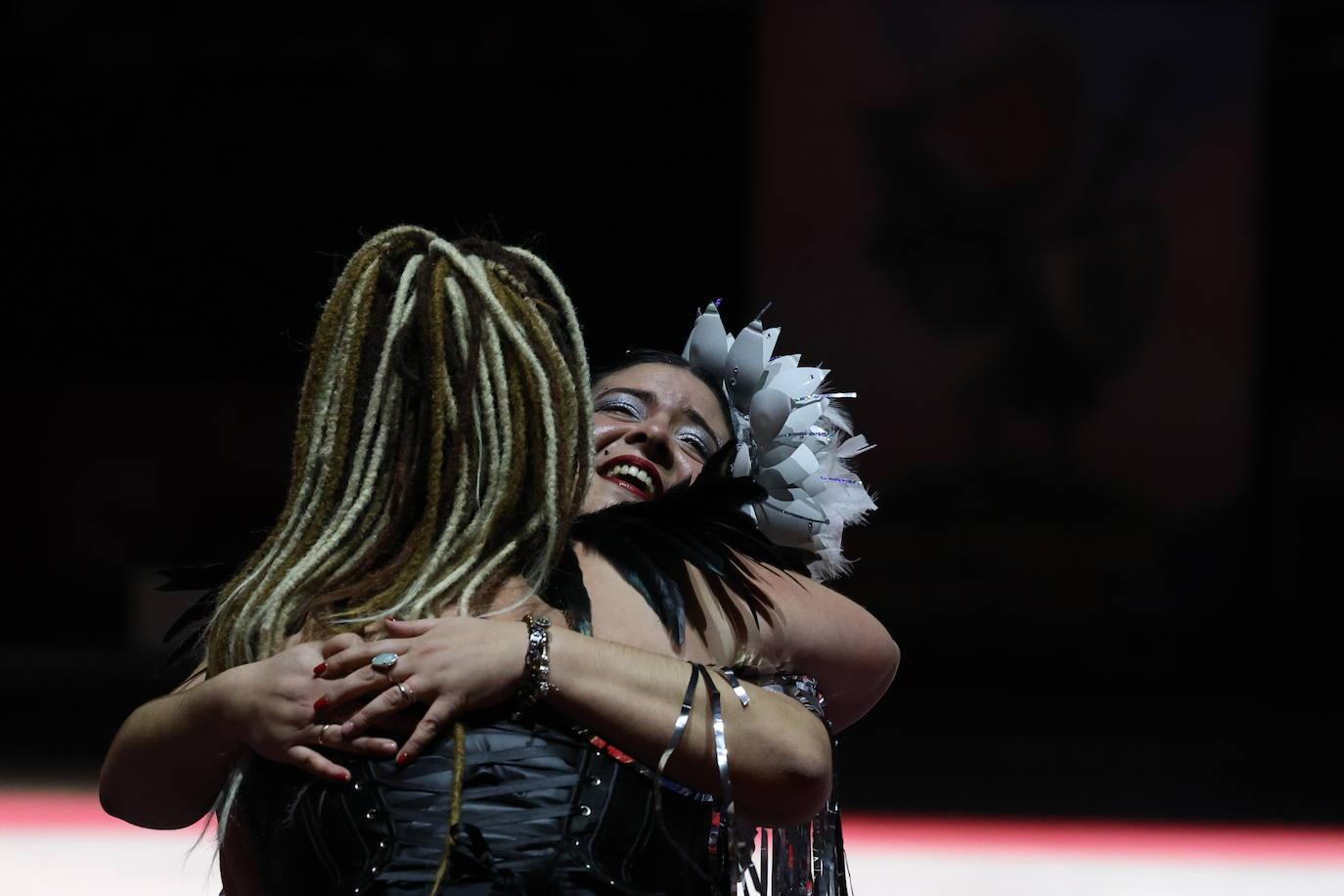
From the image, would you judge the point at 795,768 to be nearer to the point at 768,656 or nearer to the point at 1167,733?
the point at 768,656

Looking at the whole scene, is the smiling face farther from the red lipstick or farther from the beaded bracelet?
the beaded bracelet

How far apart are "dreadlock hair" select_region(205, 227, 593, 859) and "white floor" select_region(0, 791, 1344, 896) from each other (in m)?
2.50

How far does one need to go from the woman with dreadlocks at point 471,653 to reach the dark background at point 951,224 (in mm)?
6622

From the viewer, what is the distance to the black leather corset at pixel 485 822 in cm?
145

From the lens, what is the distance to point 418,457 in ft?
5.29

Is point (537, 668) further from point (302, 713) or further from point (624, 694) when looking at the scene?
point (302, 713)

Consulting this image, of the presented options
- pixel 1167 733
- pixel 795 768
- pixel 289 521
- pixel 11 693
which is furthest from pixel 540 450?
pixel 11 693

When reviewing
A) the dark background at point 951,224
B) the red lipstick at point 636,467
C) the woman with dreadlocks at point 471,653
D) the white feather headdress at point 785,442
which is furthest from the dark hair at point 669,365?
the dark background at point 951,224

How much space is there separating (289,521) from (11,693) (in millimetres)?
7224

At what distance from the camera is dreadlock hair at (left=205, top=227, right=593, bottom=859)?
1582 millimetres

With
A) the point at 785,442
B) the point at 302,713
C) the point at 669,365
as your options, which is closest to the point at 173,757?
the point at 302,713

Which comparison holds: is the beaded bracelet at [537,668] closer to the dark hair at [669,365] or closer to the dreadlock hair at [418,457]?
the dreadlock hair at [418,457]

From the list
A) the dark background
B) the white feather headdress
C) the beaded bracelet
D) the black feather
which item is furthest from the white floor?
the dark background

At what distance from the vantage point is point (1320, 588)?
992 cm
